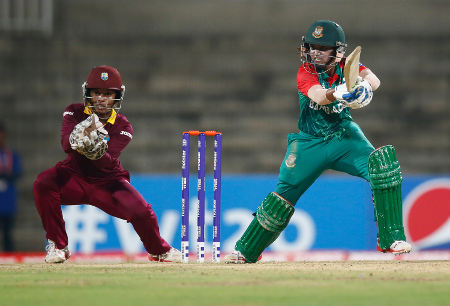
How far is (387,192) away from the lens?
514cm

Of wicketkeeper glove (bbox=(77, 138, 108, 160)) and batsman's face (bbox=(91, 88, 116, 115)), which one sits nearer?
wicketkeeper glove (bbox=(77, 138, 108, 160))

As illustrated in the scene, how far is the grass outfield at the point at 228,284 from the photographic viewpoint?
12.8 ft

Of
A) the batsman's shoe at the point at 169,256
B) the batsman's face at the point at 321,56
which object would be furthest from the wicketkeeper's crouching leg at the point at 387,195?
the batsman's shoe at the point at 169,256

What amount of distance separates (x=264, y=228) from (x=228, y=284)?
112cm

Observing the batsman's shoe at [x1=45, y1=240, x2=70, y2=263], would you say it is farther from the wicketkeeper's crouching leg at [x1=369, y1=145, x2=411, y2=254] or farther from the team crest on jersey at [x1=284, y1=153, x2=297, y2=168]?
the wicketkeeper's crouching leg at [x1=369, y1=145, x2=411, y2=254]

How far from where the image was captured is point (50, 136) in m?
9.34

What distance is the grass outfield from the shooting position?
3893mm

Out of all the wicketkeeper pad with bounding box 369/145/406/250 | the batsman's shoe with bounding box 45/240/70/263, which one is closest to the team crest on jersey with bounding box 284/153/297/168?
the wicketkeeper pad with bounding box 369/145/406/250

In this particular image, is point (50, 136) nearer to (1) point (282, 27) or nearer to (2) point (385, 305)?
(1) point (282, 27)

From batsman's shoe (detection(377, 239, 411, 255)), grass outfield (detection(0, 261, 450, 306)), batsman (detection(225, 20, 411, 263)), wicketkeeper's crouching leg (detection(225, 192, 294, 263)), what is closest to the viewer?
grass outfield (detection(0, 261, 450, 306))

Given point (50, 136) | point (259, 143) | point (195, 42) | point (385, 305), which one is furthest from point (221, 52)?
point (385, 305)

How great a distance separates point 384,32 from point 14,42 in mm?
3453

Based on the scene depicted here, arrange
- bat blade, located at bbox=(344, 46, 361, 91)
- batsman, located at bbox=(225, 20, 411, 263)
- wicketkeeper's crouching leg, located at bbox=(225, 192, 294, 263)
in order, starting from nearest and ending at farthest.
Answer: bat blade, located at bbox=(344, 46, 361, 91), batsman, located at bbox=(225, 20, 411, 263), wicketkeeper's crouching leg, located at bbox=(225, 192, 294, 263)

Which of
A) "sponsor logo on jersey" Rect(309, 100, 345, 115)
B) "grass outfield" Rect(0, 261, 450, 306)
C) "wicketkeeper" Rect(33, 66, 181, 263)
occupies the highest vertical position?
"sponsor logo on jersey" Rect(309, 100, 345, 115)
